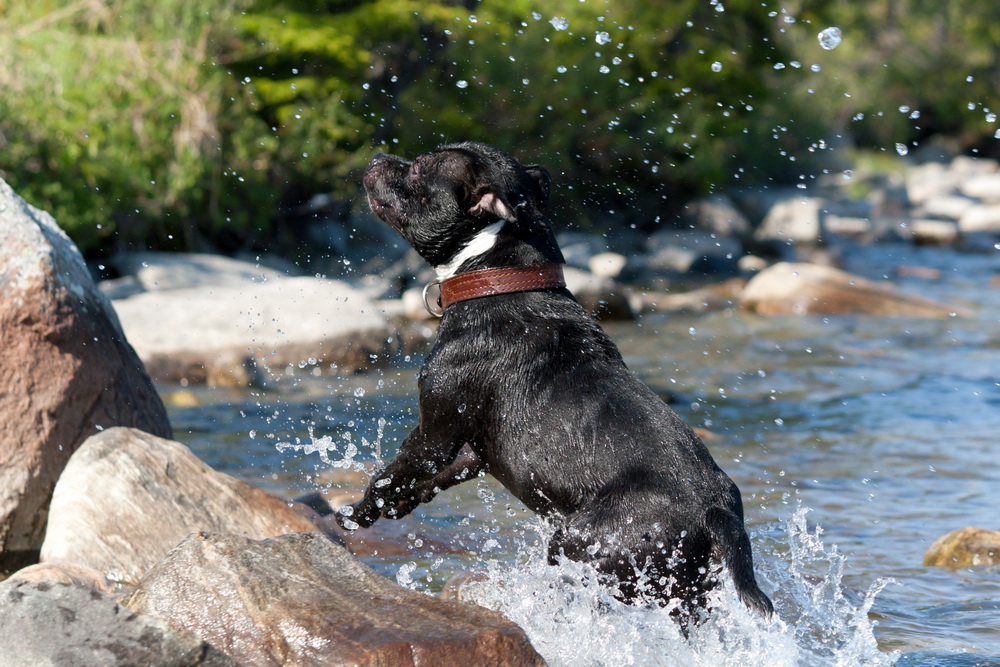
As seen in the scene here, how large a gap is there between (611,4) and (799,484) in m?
16.3

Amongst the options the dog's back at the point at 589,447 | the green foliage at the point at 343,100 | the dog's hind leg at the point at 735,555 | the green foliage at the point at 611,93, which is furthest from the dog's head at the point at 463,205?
the green foliage at the point at 611,93

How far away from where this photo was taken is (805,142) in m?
26.5

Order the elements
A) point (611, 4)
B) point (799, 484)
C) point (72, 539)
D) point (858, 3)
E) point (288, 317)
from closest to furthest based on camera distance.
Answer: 1. point (72, 539)
2. point (799, 484)
3. point (288, 317)
4. point (611, 4)
5. point (858, 3)

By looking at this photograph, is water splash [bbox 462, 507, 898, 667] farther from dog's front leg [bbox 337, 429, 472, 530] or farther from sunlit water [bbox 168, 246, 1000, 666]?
dog's front leg [bbox 337, 429, 472, 530]

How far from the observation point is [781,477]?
25.0ft

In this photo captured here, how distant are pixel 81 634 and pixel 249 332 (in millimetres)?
7029

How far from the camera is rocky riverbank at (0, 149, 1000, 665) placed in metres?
3.59

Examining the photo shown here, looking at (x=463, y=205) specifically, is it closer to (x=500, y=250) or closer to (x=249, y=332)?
(x=500, y=250)

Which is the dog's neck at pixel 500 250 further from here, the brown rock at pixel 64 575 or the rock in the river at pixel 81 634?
the brown rock at pixel 64 575

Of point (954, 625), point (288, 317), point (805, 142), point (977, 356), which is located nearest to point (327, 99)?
point (288, 317)

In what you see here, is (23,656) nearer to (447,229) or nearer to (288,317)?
(447,229)

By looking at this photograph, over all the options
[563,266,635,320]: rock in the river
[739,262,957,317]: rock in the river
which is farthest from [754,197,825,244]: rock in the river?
[563,266,635,320]: rock in the river

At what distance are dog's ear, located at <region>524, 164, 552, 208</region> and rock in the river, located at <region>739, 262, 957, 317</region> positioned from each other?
32.9ft

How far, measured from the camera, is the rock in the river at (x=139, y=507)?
515cm
